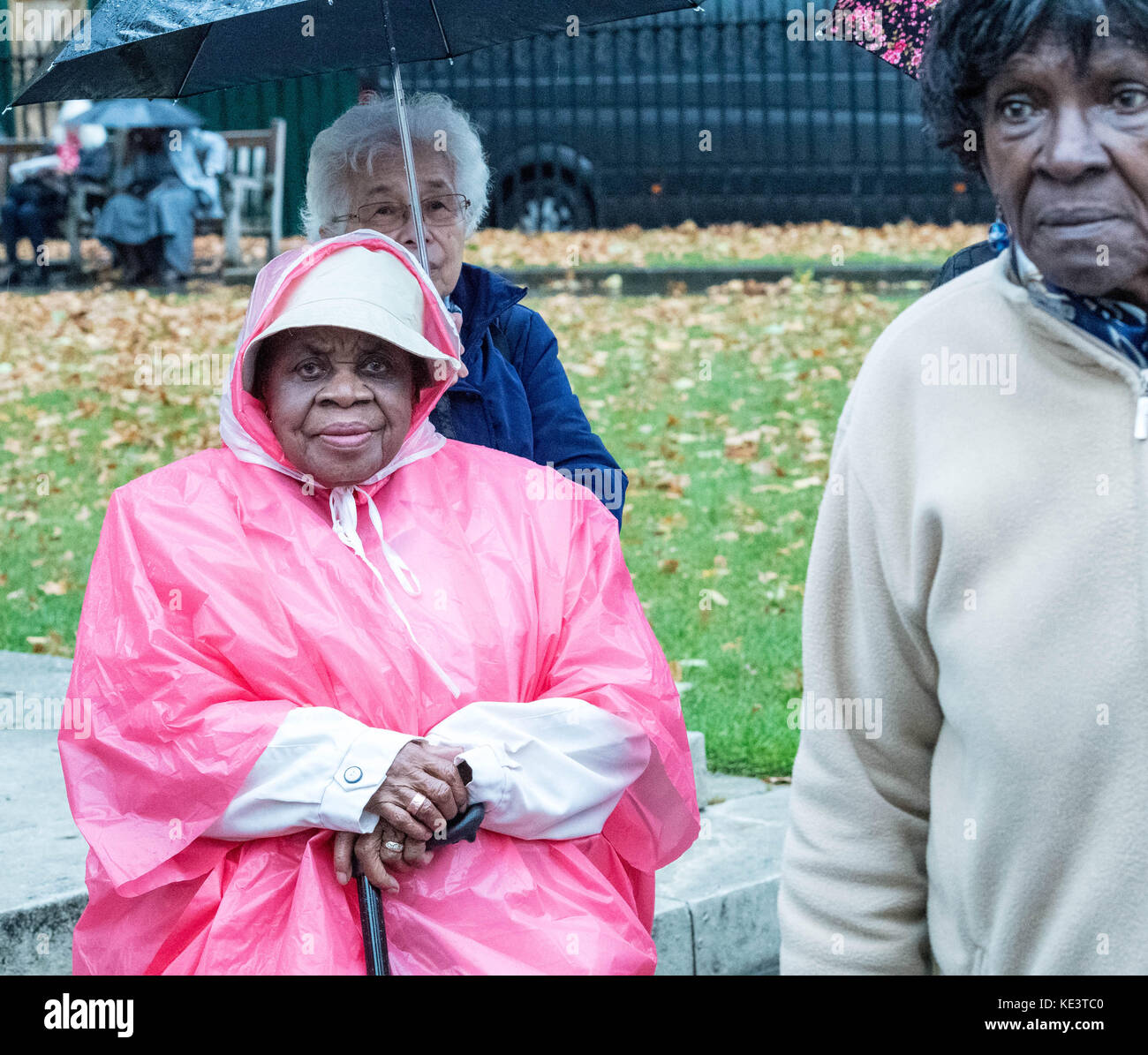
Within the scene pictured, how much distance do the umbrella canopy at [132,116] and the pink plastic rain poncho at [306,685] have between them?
33.3 ft

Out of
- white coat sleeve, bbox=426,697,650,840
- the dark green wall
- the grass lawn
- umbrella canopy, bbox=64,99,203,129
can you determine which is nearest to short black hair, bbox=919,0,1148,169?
white coat sleeve, bbox=426,697,650,840

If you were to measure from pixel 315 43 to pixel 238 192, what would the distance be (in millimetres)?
10001

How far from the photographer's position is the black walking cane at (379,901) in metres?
2.57

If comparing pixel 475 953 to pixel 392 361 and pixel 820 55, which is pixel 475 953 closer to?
pixel 392 361

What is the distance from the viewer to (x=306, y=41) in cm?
374

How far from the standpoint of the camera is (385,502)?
297cm

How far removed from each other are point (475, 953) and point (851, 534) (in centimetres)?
120

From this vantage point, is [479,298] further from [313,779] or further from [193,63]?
[313,779]

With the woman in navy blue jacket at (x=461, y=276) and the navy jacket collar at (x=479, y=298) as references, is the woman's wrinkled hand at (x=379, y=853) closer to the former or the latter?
the woman in navy blue jacket at (x=461, y=276)

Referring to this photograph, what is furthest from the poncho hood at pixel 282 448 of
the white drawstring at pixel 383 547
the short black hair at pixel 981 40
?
the short black hair at pixel 981 40

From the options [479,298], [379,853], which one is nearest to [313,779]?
[379,853]

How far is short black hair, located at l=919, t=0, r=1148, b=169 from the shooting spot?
1.60 meters

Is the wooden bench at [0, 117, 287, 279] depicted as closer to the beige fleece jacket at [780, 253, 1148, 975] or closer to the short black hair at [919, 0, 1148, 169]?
the short black hair at [919, 0, 1148, 169]
